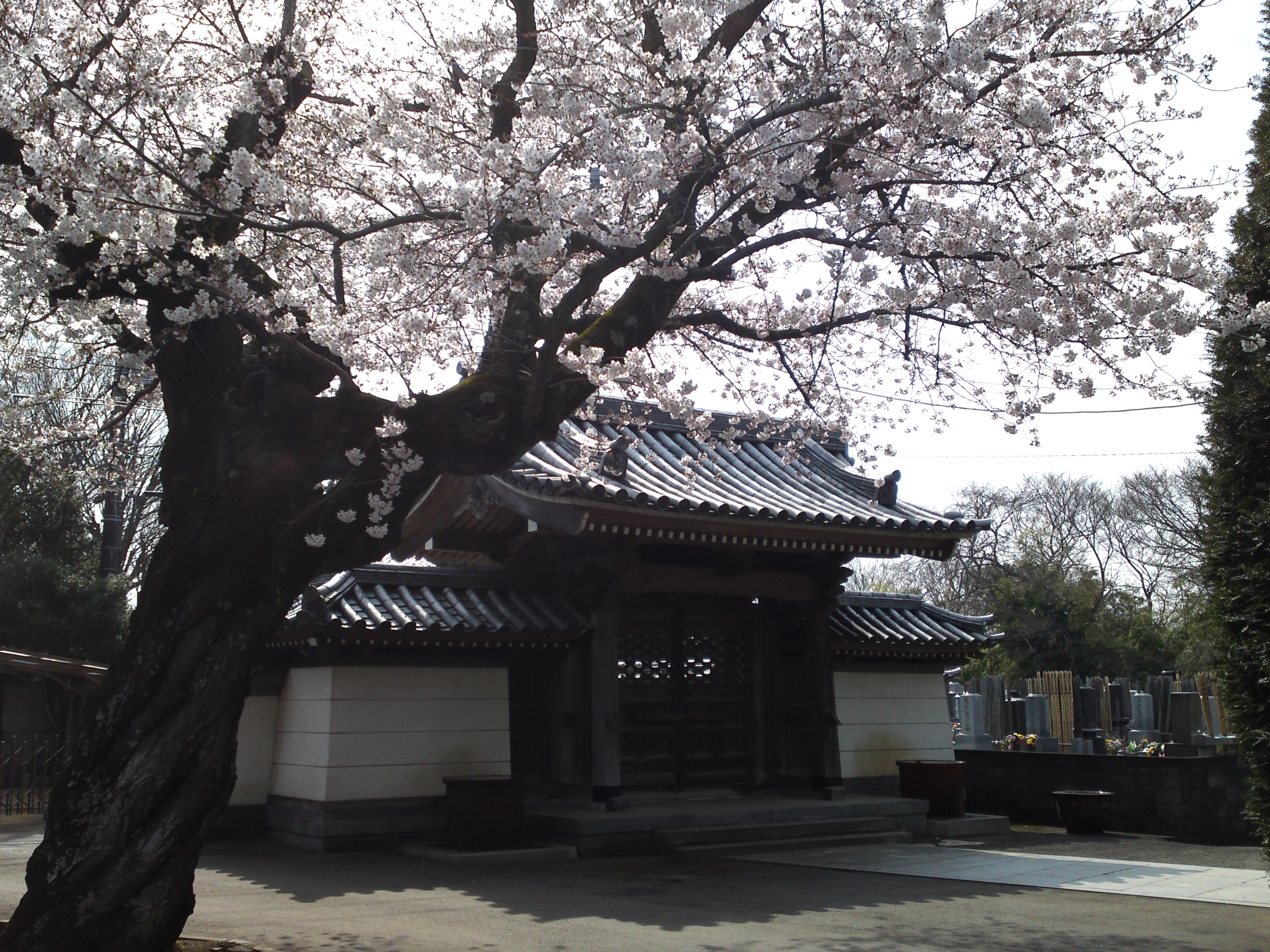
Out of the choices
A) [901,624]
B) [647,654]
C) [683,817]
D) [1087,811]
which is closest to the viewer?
[683,817]

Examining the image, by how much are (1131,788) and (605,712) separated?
278 inches

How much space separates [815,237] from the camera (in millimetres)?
7309

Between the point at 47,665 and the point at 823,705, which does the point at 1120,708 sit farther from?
the point at 47,665

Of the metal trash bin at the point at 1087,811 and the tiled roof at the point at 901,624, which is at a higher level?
the tiled roof at the point at 901,624

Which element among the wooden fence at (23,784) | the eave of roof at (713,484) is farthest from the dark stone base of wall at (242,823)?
the eave of roof at (713,484)

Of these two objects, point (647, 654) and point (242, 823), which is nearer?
point (242, 823)

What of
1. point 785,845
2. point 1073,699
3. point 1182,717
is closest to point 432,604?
point 785,845

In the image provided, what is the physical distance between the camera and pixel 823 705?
12.5m

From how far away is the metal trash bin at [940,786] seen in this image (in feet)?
41.4

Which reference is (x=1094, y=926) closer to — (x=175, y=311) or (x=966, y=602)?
(x=175, y=311)

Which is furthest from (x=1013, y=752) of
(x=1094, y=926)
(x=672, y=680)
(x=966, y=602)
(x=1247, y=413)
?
(x=966, y=602)

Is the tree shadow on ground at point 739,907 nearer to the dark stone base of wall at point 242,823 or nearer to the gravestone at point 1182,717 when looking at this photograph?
the dark stone base of wall at point 242,823

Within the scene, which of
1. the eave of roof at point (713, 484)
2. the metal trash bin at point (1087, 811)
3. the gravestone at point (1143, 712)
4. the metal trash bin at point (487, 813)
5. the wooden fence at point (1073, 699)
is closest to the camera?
the metal trash bin at point (487, 813)

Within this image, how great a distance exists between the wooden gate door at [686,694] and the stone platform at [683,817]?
1.28 ft
